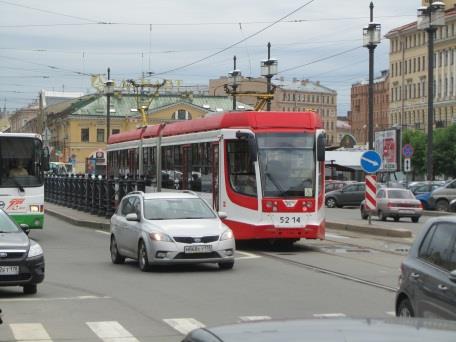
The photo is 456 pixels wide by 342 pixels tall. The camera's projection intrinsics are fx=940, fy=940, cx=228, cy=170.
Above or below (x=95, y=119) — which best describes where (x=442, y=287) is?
below

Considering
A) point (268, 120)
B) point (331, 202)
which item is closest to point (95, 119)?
point (331, 202)

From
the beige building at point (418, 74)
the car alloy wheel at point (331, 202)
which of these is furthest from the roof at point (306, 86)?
the car alloy wheel at point (331, 202)

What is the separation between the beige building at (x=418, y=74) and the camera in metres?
123

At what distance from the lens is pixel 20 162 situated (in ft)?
80.4

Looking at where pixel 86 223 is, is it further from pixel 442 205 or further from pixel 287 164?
pixel 442 205

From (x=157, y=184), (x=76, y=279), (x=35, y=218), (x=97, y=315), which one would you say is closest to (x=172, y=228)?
(x=76, y=279)

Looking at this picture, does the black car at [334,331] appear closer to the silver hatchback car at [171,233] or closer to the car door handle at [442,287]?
the car door handle at [442,287]

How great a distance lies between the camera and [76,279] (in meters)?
16.2

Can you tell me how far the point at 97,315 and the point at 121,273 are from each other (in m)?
5.44

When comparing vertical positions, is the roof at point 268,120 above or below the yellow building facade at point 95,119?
below

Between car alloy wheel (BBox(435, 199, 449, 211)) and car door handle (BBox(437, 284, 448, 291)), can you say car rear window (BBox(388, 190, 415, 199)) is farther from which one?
car door handle (BBox(437, 284, 448, 291))

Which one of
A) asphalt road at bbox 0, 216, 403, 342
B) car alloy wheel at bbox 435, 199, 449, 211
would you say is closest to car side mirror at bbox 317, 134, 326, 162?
asphalt road at bbox 0, 216, 403, 342

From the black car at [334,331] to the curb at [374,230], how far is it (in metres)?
23.7

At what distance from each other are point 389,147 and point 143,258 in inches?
1260
